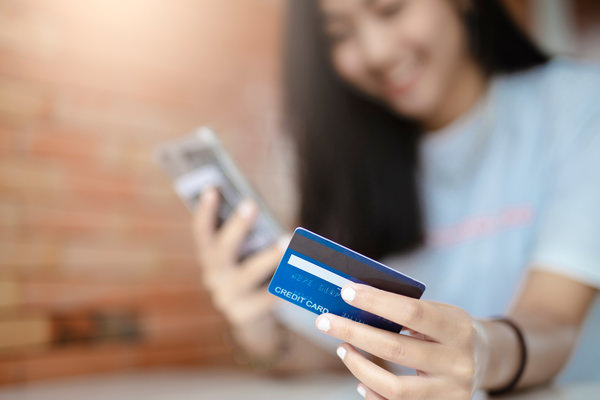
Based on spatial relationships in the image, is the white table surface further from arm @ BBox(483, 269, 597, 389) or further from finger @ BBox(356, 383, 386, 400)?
finger @ BBox(356, 383, 386, 400)

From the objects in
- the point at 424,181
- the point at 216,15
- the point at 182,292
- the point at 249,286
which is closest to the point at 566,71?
the point at 424,181

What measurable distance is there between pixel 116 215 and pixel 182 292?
0.87 feet

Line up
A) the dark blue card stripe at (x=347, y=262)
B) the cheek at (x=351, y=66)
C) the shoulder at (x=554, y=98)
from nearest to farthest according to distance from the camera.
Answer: the dark blue card stripe at (x=347, y=262) → the shoulder at (x=554, y=98) → the cheek at (x=351, y=66)

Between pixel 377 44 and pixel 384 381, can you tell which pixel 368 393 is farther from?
pixel 377 44

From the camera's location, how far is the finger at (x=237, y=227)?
0.73m

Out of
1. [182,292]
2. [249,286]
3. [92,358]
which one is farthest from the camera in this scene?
[182,292]

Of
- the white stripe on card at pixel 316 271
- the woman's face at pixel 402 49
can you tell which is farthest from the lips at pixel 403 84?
the white stripe on card at pixel 316 271

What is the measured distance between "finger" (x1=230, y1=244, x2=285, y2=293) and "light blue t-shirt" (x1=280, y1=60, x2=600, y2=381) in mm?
159

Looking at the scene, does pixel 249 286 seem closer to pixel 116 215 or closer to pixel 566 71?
pixel 116 215

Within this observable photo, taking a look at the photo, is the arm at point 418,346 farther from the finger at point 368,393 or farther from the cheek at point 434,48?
the cheek at point 434,48

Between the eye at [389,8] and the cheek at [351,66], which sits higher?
the eye at [389,8]

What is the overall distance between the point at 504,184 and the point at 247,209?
51cm

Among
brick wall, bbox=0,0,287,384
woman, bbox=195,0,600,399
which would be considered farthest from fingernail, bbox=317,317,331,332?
brick wall, bbox=0,0,287,384

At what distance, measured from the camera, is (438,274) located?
948 millimetres
